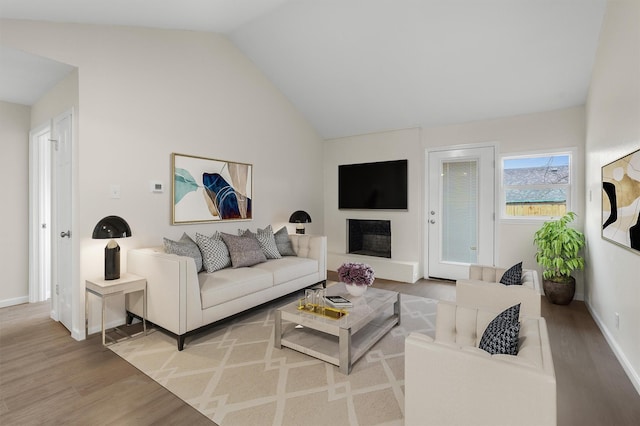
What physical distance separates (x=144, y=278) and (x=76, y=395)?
41.1 inches

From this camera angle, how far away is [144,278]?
2898 millimetres

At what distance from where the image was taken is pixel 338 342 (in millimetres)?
2689

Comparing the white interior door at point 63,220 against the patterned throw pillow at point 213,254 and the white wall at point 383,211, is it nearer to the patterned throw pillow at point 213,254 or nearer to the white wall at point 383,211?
the patterned throw pillow at point 213,254

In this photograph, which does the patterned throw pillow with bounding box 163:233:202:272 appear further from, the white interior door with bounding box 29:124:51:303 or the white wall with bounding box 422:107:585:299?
the white wall with bounding box 422:107:585:299

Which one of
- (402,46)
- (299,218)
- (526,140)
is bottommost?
(299,218)

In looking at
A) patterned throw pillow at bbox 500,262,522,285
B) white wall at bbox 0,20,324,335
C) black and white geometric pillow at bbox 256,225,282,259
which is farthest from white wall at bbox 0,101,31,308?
patterned throw pillow at bbox 500,262,522,285

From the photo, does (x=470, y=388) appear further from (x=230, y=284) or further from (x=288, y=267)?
(x=288, y=267)

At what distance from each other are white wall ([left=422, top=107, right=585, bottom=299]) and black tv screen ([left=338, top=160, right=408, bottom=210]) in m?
0.97

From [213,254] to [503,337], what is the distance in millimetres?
2803

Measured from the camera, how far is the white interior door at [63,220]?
9.84ft

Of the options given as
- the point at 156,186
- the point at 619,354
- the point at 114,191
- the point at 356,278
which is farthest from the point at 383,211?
the point at 114,191

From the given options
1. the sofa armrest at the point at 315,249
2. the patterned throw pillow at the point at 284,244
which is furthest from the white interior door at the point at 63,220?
the sofa armrest at the point at 315,249

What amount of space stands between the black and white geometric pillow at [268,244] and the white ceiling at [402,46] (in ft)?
7.85

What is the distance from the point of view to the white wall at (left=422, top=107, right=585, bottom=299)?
394 cm
